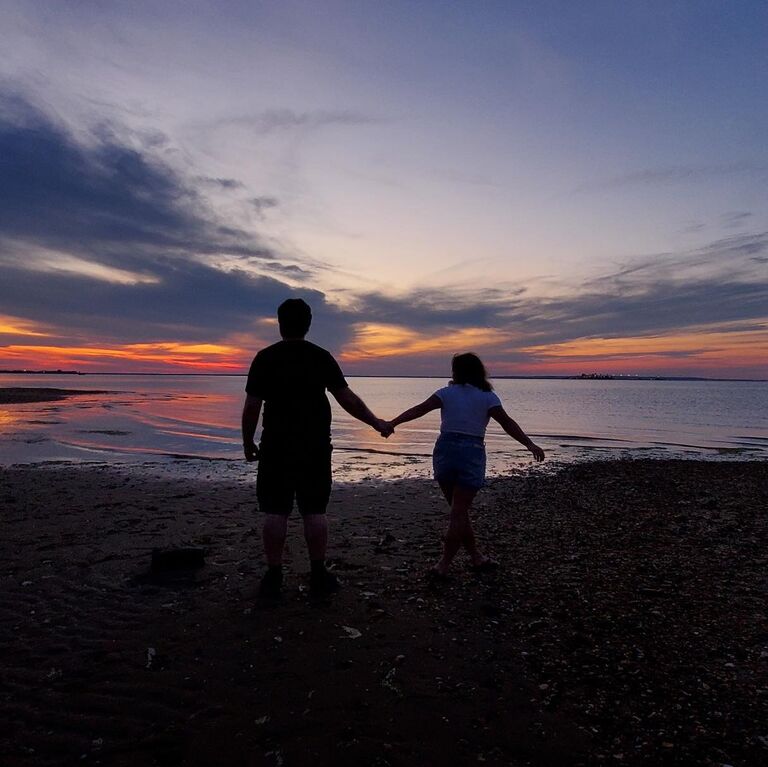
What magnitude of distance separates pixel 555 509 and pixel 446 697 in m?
7.46

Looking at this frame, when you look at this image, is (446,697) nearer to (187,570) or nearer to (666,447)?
(187,570)

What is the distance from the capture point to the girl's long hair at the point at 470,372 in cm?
584

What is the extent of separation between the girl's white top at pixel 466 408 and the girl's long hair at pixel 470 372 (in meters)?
0.05

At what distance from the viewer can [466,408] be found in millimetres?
5781

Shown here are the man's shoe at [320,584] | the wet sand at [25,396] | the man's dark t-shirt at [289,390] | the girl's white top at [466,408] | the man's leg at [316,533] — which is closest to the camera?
the man's dark t-shirt at [289,390]

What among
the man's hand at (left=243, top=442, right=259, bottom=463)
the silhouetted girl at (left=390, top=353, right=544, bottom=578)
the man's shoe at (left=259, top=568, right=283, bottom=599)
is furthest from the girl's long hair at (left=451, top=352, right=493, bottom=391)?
the man's shoe at (left=259, top=568, right=283, bottom=599)

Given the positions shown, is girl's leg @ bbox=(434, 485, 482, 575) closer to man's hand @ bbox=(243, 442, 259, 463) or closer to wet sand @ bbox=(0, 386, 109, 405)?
man's hand @ bbox=(243, 442, 259, 463)

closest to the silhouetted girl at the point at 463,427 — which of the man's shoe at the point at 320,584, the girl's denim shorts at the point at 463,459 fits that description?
the girl's denim shorts at the point at 463,459

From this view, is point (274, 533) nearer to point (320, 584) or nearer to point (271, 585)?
point (271, 585)

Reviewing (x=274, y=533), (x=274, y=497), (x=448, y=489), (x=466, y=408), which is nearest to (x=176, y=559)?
(x=274, y=533)

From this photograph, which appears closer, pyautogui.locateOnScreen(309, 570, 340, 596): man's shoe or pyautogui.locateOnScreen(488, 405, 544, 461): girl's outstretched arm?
pyautogui.locateOnScreen(309, 570, 340, 596): man's shoe

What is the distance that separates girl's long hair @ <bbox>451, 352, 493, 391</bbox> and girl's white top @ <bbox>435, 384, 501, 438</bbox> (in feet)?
0.18

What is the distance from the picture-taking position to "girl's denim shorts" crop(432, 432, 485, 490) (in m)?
5.79

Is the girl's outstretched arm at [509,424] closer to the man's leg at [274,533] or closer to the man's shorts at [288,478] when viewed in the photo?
the man's shorts at [288,478]
